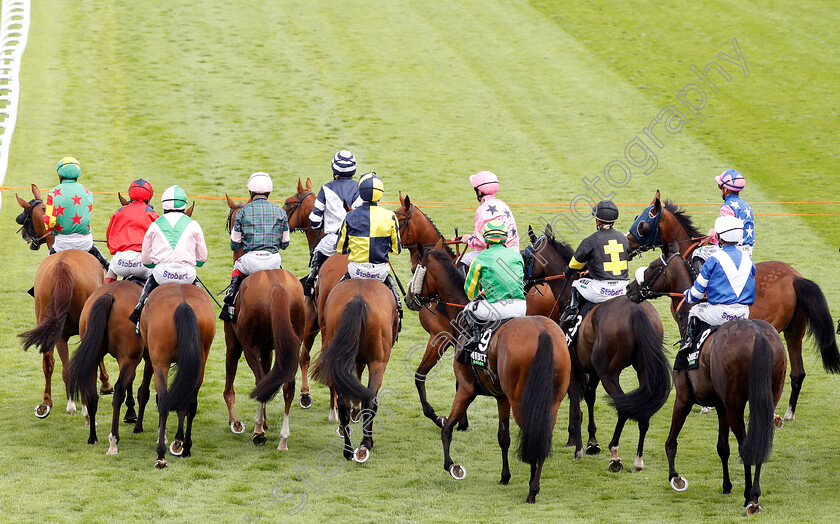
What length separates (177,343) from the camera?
8.03 m

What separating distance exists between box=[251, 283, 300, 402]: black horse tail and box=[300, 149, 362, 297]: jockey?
122cm

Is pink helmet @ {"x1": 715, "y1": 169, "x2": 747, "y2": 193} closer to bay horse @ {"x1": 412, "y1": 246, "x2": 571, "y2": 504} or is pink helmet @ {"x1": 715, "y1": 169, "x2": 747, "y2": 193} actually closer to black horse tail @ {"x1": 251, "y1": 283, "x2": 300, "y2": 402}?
bay horse @ {"x1": 412, "y1": 246, "x2": 571, "y2": 504}

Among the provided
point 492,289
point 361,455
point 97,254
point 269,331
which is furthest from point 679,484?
point 97,254

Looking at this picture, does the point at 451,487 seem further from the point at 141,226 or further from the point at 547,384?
the point at 141,226

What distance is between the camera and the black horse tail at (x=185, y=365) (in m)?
7.87

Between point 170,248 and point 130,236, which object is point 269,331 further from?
point 130,236

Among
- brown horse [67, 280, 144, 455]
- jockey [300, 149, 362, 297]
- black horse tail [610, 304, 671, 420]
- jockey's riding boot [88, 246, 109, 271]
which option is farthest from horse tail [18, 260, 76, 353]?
black horse tail [610, 304, 671, 420]

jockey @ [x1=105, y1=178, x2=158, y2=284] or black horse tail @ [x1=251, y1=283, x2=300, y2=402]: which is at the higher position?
jockey @ [x1=105, y1=178, x2=158, y2=284]

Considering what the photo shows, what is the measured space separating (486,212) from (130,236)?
337 centimetres

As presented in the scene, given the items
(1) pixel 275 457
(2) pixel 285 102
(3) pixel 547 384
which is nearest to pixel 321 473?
(1) pixel 275 457

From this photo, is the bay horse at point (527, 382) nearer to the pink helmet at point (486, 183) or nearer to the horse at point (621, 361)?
the horse at point (621, 361)

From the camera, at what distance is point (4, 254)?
14.5 m

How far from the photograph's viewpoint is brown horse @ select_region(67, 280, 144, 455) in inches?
324

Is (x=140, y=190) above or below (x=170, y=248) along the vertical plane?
above
